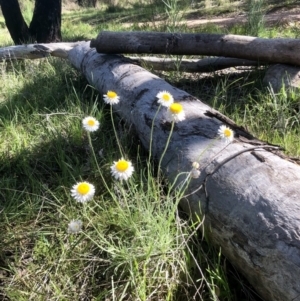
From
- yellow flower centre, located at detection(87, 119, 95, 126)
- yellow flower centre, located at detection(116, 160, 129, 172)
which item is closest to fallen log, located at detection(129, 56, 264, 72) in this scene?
yellow flower centre, located at detection(87, 119, 95, 126)

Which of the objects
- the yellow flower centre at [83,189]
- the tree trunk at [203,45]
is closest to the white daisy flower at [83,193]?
the yellow flower centre at [83,189]

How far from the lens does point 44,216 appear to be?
1975mm

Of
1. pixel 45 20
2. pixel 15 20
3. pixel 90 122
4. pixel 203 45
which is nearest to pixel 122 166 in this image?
pixel 90 122

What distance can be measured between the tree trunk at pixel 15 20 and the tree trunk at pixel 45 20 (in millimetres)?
131

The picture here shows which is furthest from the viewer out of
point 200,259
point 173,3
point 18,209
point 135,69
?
point 173,3

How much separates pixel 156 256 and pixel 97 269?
28cm

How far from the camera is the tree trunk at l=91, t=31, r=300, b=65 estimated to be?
9.88ft

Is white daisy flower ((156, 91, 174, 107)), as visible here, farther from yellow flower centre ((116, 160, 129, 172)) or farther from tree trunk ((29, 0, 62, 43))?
tree trunk ((29, 0, 62, 43))

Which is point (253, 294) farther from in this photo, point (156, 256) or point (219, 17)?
point (219, 17)

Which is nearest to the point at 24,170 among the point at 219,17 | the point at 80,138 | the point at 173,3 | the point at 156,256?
the point at 80,138

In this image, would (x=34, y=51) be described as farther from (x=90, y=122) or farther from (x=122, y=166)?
(x=122, y=166)

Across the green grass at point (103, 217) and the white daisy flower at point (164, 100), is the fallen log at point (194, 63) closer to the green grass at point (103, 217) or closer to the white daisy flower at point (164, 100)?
the green grass at point (103, 217)

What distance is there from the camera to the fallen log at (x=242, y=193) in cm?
132

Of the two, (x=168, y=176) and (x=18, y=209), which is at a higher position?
(x=168, y=176)
